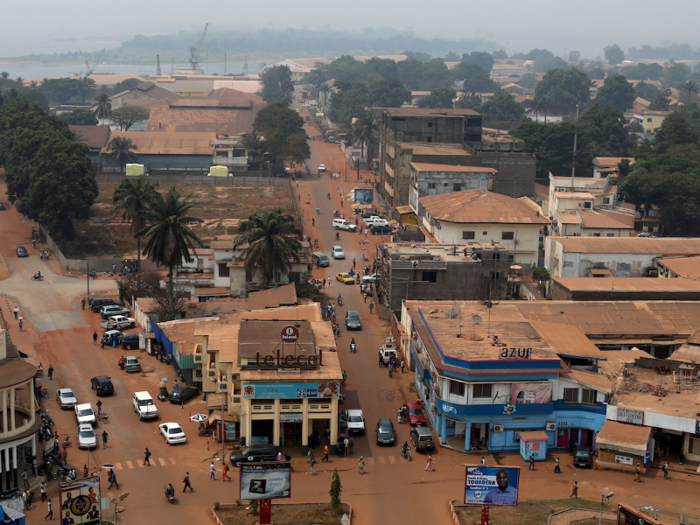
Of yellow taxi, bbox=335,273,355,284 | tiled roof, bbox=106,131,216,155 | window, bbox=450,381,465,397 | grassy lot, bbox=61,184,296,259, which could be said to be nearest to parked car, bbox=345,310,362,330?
yellow taxi, bbox=335,273,355,284

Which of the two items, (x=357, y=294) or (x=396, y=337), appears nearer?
(x=396, y=337)

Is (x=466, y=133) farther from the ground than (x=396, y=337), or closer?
farther from the ground

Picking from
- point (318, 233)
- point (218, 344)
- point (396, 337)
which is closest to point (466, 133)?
point (318, 233)

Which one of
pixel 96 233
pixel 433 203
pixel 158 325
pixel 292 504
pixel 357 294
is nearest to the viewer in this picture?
pixel 292 504

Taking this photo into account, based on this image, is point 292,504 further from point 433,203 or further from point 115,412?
point 433,203

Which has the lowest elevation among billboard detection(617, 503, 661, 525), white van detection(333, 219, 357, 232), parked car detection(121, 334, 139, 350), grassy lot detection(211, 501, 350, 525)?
parked car detection(121, 334, 139, 350)

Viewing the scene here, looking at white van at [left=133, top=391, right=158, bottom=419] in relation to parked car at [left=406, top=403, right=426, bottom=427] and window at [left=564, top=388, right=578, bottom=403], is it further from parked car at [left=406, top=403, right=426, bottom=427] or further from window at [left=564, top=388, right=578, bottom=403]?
window at [left=564, top=388, right=578, bottom=403]

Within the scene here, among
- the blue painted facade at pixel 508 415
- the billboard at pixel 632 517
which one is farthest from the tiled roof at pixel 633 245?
the billboard at pixel 632 517
